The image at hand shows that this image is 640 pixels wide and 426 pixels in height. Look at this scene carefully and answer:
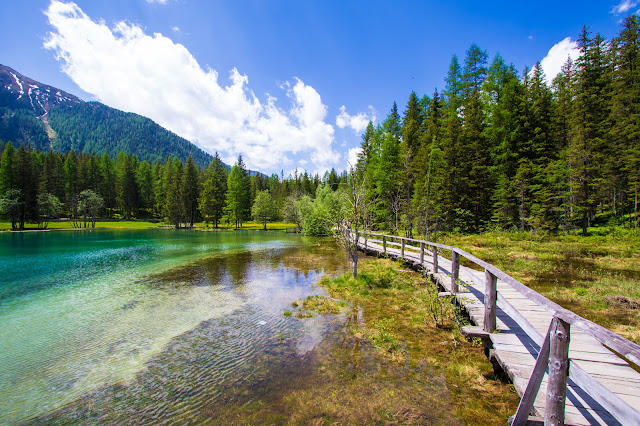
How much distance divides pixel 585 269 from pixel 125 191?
102890 mm

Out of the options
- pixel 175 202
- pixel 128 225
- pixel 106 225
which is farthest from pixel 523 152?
pixel 106 225

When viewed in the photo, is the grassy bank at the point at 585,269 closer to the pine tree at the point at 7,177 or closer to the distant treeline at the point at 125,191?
the distant treeline at the point at 125,191

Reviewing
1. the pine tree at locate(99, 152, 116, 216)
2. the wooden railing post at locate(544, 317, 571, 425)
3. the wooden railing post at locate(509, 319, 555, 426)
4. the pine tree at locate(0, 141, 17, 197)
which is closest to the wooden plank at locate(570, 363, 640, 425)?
the wooden railing post at locate(544, 317, 571, 425)

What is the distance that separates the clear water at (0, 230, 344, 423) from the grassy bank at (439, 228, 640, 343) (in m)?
8.58

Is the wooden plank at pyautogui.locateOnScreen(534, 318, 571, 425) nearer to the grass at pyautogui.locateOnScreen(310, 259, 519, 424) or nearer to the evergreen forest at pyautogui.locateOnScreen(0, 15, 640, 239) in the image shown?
the grass at pyautogui.locateOnScreen(310, 259, 519, 424)

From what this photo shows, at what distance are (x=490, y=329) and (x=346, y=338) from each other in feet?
11.9

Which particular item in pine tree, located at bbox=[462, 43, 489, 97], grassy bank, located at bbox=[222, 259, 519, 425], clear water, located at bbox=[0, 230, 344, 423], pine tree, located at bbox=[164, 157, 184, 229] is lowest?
clear water, located at bbox=[0, 230, 344, 423]

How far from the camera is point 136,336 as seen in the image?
8359mm

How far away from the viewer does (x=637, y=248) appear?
1777cm

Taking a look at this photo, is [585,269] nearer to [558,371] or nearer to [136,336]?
[558,371]

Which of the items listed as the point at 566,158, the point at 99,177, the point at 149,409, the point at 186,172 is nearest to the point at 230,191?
the point at 186,172

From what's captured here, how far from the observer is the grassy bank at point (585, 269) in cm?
834

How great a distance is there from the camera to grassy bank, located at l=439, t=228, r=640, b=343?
8336 millimetres

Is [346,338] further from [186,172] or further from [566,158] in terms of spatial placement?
[186,172]
